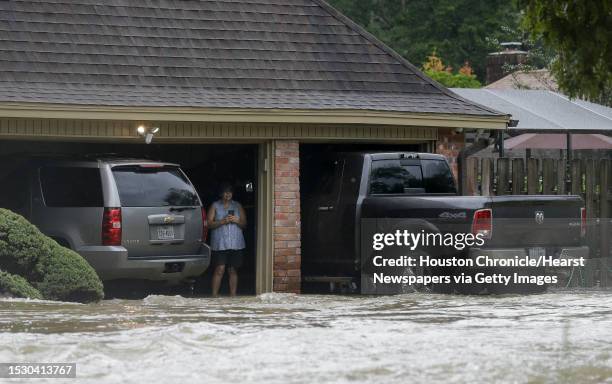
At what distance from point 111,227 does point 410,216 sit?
11.9 feet

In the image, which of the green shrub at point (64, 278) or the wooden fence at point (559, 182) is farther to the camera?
the wooden fence at point (559, 182)

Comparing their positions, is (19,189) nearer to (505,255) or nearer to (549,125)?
(505,255)

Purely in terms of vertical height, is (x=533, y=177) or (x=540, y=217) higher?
(x=533, y=177)

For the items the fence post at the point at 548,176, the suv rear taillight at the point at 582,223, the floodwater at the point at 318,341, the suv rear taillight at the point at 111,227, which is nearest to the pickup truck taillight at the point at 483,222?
the floodwater at the point at 318,341

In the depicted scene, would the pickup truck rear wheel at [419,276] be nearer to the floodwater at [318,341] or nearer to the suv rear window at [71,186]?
the floodwater at [318,341]

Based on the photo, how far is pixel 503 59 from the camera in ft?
119

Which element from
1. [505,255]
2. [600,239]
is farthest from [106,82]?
[600,239]

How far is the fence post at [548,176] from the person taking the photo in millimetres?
20984

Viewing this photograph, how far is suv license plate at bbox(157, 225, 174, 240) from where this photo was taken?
17531 millimetres

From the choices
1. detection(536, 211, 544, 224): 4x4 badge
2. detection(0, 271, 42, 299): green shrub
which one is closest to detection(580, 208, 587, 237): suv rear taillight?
detection(536, 211, 544, 224): 4x4 badge

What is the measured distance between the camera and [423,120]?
19.8 metres

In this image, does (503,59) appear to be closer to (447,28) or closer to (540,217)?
(447,28)

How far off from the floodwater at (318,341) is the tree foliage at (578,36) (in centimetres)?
237

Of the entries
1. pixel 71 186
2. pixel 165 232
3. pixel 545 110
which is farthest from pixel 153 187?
pixel 545 110
